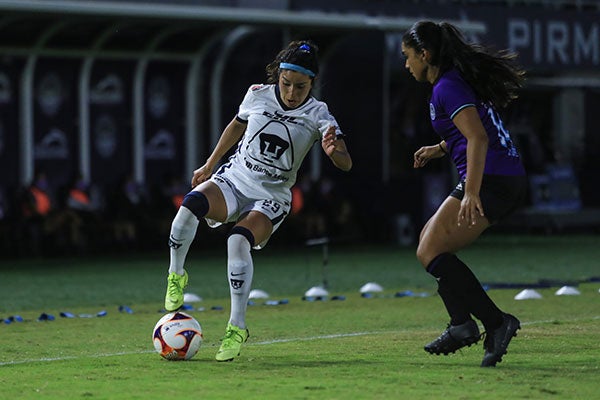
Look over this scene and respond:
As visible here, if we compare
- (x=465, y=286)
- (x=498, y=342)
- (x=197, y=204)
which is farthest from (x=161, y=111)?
(x=498, y=342)

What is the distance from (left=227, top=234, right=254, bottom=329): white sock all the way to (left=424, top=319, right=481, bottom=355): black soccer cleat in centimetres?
130

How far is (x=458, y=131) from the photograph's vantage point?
8.46m

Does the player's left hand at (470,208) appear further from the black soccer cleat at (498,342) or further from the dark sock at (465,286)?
the black soccer cleat at (498,342)

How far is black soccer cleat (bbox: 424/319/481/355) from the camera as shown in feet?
27.8

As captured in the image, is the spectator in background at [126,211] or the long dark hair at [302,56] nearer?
the long dark hair at [302,56]

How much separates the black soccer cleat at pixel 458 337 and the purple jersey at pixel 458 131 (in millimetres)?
878

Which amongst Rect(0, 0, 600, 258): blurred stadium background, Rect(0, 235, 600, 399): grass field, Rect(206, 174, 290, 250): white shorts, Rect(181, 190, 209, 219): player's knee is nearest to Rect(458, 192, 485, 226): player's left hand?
Rect(0, 235, 600, 399): grass field

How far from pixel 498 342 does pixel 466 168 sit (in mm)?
1023

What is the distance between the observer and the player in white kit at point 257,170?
927cm

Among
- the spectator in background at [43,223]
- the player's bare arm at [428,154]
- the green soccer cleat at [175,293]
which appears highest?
the player's bare arm at [428,154]

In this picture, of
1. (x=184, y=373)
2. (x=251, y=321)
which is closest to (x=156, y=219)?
Answer: (x=251, y=321)

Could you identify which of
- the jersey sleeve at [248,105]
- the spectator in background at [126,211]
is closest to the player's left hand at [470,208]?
the jersey sleeve at [248,105]

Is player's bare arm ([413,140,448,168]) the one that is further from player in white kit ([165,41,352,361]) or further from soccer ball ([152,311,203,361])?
soccer ball ([152,311,203,361])

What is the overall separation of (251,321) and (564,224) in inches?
744
